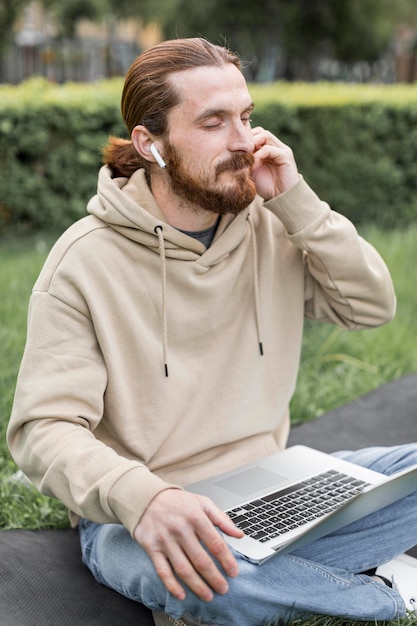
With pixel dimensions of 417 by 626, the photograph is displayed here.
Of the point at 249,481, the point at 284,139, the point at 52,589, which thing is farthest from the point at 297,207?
the point at 284,139

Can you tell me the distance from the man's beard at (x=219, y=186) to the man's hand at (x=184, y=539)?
0.89 meters

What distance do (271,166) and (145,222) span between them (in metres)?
0.46

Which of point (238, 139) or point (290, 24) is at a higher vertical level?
point (238, 139)

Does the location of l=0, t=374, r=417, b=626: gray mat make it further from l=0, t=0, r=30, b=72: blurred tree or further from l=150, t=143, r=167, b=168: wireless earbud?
l=0, t=0, r=30, b=72: blurred tree

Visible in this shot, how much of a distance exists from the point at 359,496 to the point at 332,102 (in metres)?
6.34

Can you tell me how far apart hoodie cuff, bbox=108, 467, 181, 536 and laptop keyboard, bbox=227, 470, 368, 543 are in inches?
16.7

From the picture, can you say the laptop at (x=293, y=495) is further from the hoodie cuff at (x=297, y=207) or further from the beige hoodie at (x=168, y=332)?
the hoodie cuff at (x=297, y=207)

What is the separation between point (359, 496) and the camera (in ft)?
6.52

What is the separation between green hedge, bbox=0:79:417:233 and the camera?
6.71 meters

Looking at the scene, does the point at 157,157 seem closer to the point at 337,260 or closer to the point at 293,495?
the point at 337,260

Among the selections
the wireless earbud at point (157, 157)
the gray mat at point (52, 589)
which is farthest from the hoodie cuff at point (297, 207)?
the gray mat at point (52, 589)

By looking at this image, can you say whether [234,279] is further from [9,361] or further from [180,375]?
[9,361]

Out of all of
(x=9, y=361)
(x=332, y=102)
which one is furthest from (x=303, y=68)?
(x=9, y=361)

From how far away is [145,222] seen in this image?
2447 mm
